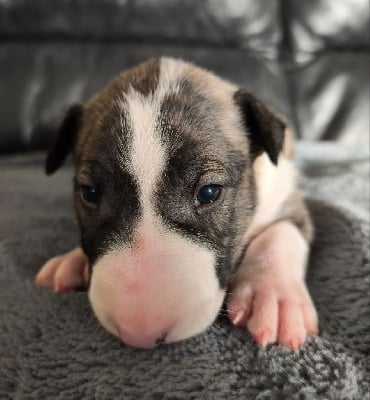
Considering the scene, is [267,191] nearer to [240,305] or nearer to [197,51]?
[240,305]

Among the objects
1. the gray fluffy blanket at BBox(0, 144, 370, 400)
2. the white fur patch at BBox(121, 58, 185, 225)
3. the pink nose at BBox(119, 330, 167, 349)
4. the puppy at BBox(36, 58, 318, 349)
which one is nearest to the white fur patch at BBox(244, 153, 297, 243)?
the puppy at BBox(36, 58, 318, 349)

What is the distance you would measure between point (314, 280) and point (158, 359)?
1.68 feet

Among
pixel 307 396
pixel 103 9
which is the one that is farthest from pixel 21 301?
pixel 103 9

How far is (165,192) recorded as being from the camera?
3.85 feet

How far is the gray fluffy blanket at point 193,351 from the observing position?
3.22ft

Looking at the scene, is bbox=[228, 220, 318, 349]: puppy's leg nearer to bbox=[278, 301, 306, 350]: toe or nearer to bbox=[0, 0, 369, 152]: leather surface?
bbox=[278, 301, 306, 350]: toe

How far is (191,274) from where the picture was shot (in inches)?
42.3

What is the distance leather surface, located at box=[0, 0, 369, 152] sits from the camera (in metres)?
2.90

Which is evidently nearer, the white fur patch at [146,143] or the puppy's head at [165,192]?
the puppy's head at [165,192]

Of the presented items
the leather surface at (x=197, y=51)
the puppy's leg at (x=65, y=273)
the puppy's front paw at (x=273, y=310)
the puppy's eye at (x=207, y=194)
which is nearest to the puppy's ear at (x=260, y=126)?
the puppy's eye at (x=207, y=194)

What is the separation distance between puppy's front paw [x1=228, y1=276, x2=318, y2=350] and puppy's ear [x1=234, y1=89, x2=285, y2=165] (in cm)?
36

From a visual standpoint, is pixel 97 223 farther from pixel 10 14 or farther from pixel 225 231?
pixel 10 14

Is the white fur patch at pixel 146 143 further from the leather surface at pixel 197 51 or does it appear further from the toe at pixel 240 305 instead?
the leather surface at pixel 197 51

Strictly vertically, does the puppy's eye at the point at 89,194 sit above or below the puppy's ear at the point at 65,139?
below
